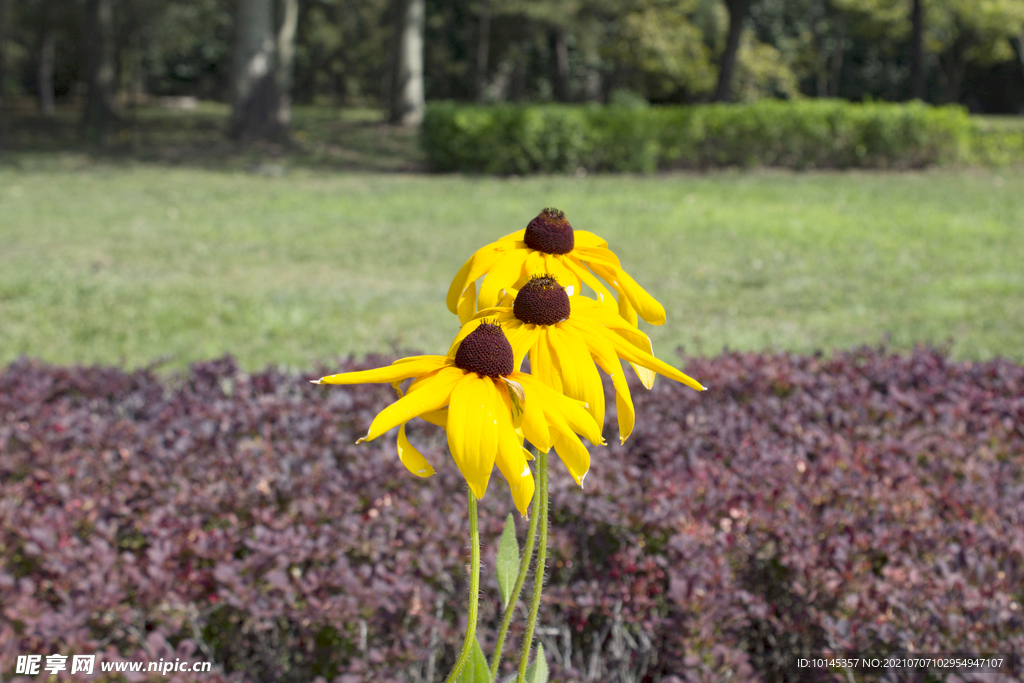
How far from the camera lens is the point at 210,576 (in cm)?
219

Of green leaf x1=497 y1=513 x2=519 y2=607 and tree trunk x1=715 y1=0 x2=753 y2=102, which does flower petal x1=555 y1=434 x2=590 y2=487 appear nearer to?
green leaf x1=497 y1=513 x2=519 y2=607

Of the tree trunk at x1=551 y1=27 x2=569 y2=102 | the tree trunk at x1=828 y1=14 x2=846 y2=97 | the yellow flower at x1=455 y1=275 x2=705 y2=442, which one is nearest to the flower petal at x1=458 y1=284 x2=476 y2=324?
the yellow flower at x1=455 y1=275 x2=705 y2=442

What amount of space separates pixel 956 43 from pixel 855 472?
40426 mm

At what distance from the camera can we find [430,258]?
27.3 ft

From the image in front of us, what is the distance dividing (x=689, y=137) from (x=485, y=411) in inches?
593

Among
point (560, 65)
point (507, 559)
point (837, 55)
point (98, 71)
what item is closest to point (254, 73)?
point (98, 71)

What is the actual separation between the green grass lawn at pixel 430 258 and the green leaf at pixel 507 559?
2.81 m

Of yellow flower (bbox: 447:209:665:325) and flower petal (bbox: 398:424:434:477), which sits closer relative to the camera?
flower petal (bbox: 398:424:434:477)

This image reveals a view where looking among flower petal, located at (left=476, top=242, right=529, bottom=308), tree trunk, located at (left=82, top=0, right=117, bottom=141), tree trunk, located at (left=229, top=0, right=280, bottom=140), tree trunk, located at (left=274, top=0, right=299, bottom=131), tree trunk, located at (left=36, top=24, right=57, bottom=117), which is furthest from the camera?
tree trunk, located at (left=36, top=24, right=57, bottom=117)

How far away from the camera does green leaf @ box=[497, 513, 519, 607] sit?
1.28 metres

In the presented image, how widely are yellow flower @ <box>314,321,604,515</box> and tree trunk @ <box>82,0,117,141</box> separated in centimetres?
2089

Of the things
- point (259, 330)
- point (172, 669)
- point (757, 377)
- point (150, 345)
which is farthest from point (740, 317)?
point (172, 669)

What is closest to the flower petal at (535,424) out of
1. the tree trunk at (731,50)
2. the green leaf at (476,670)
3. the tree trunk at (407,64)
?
the green leaf at (476,670)

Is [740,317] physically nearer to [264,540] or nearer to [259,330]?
[259,330]
